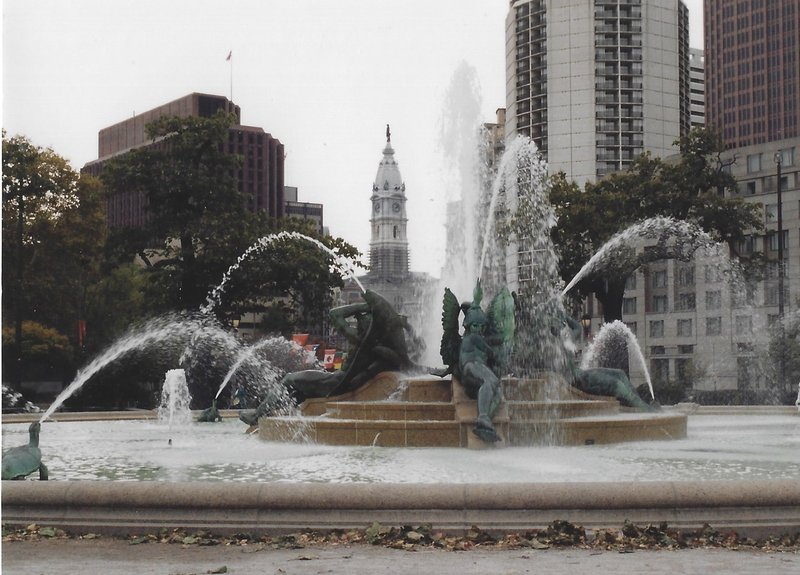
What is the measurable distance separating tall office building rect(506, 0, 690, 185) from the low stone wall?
120890 millimetres

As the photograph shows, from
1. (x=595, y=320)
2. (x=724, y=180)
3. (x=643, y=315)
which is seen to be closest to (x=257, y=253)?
(x=724, y=180)

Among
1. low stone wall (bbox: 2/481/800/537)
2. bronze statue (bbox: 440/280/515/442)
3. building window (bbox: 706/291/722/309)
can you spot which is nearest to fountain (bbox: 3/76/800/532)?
low stone wall (bbox: 2/481/800/537)

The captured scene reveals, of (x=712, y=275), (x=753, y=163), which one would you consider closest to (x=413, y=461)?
(x=712, y=275)

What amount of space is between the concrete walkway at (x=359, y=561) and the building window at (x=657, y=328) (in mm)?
86363

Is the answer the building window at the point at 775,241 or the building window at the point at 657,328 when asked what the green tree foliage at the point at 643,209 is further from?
the building window at the point at 657,328

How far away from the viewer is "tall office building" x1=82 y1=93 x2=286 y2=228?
2518 inches

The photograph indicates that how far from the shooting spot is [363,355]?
68.1 ft

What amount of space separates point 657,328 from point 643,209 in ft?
151

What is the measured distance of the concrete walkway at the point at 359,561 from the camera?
314 inches

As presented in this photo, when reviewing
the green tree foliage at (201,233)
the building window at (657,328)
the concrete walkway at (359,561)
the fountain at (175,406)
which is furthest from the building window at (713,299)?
the concrete walkway at (359,561)

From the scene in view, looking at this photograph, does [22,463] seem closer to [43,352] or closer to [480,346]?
[480,346]

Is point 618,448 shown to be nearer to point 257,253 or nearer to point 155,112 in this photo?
point 257,253

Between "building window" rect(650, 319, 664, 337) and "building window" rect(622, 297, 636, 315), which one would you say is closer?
"building window" rect(650, 319, 664, 337)

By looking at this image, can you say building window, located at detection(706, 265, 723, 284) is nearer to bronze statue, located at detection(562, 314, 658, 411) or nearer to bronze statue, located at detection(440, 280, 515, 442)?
bronze statue, located at detection(562, 314, 658, 411)
